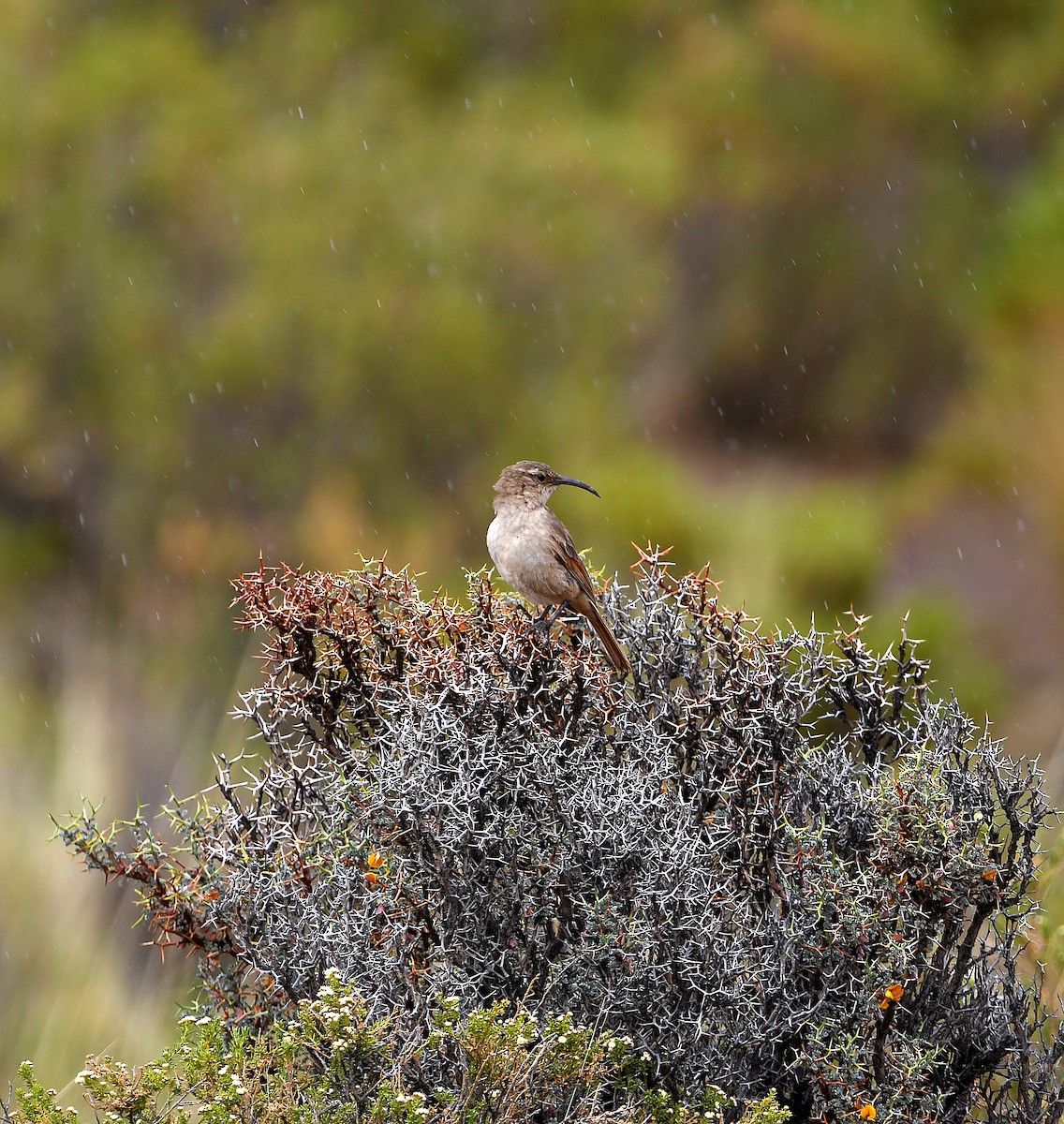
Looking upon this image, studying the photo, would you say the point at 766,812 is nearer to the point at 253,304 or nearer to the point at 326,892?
the point at 326,892

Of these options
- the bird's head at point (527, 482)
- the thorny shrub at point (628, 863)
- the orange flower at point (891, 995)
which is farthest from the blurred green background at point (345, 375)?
the orange flower at point (891, 995)

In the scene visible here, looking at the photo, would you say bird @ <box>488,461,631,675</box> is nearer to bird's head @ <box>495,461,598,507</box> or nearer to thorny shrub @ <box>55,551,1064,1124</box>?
bird's head @ <box>495,461,598,507</box>

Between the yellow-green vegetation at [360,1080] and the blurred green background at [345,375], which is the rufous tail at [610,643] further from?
the blurred green background at [345,375]

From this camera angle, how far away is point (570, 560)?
9.95 ft

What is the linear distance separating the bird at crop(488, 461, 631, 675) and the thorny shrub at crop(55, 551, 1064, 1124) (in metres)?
0.21

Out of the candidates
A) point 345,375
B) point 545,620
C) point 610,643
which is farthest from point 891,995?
point 345,375

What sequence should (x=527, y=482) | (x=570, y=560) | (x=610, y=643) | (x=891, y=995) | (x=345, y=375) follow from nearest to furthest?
1. (x=891, y=995)
2. (x=610, y=643)
3. (x=570, y=560)
4. (x=527, y=482)
5. (x=345, y=375)

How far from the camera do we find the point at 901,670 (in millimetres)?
2652

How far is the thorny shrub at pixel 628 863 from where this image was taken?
2320mm

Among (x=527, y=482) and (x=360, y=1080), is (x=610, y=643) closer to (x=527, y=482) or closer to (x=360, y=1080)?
(x=527, y=482)

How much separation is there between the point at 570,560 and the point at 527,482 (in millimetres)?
461

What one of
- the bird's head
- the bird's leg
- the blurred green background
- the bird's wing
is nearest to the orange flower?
the bird's leg

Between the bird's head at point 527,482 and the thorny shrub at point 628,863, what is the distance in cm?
75

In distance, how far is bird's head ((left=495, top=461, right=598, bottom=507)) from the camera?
340 cm
